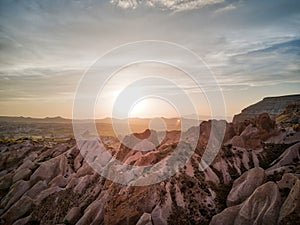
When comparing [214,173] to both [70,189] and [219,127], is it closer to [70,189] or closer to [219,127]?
[219,127]

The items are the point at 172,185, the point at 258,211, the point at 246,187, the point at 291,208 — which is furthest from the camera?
the point at 172,185

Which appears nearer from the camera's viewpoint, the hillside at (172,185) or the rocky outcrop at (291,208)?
the rocky outcrop at (291,208)

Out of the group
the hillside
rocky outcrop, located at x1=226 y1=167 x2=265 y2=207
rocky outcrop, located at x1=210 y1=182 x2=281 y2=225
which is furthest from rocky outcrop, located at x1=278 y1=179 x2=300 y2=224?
rocky outcrop, located at x1=226 y1=167 x2=265 y2=207

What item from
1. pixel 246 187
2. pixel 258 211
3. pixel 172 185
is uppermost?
pixel 246 187

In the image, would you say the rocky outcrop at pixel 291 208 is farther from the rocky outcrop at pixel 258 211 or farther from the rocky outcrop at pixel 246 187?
the rocky outcrop at pixel 246 187

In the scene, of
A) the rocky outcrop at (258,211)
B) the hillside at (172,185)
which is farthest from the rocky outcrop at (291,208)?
the rocky outcrop at (258,211)

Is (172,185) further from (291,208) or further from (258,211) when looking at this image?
(291,208)

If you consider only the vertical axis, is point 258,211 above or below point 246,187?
below

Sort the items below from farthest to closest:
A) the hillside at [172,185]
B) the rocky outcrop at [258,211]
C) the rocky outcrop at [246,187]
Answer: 1. the rocky outcrop at [246,187]
2. the hillside at [172,185]
3. the rocky outcrop at [258,211]

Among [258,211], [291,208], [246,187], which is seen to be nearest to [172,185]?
[246,187]

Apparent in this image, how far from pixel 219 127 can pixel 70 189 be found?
3724 centimetres

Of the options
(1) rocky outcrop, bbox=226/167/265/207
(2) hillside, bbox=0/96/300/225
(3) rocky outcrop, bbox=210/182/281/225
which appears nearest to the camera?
(3) rocky outcrop, bbox=210/182/281/225

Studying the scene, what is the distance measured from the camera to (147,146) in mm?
61906

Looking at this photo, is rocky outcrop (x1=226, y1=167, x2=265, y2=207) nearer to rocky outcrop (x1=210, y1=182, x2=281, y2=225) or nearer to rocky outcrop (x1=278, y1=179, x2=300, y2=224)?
rocky outcrop (x1=210, y1=182, x2=281, y2=225)
